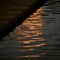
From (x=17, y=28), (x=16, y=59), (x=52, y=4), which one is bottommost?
(x=16, y=59)

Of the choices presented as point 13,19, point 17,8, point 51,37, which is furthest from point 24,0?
point 51,37

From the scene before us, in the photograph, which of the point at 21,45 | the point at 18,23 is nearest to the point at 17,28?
the point at 18,23

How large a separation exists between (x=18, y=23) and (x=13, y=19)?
5 centimetres

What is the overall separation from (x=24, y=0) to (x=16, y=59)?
22.7 inches

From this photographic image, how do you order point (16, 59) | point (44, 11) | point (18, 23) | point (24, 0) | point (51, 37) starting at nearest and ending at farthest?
point (16, 59) → point (51, 37) → point (18, 23) → point (44, 11) → point (24, 0)

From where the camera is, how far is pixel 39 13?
4.21 feet

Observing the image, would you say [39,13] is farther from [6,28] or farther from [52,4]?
[6,28]

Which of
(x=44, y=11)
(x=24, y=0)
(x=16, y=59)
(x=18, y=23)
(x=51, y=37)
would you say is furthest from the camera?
(x=24, y=0)

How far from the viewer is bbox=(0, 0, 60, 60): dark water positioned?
983 millimetres

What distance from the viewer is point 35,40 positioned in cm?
106

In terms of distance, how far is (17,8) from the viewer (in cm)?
132

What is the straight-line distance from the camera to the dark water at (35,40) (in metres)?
0.98

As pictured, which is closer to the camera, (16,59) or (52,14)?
(16,59)

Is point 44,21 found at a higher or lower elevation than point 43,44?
higher
